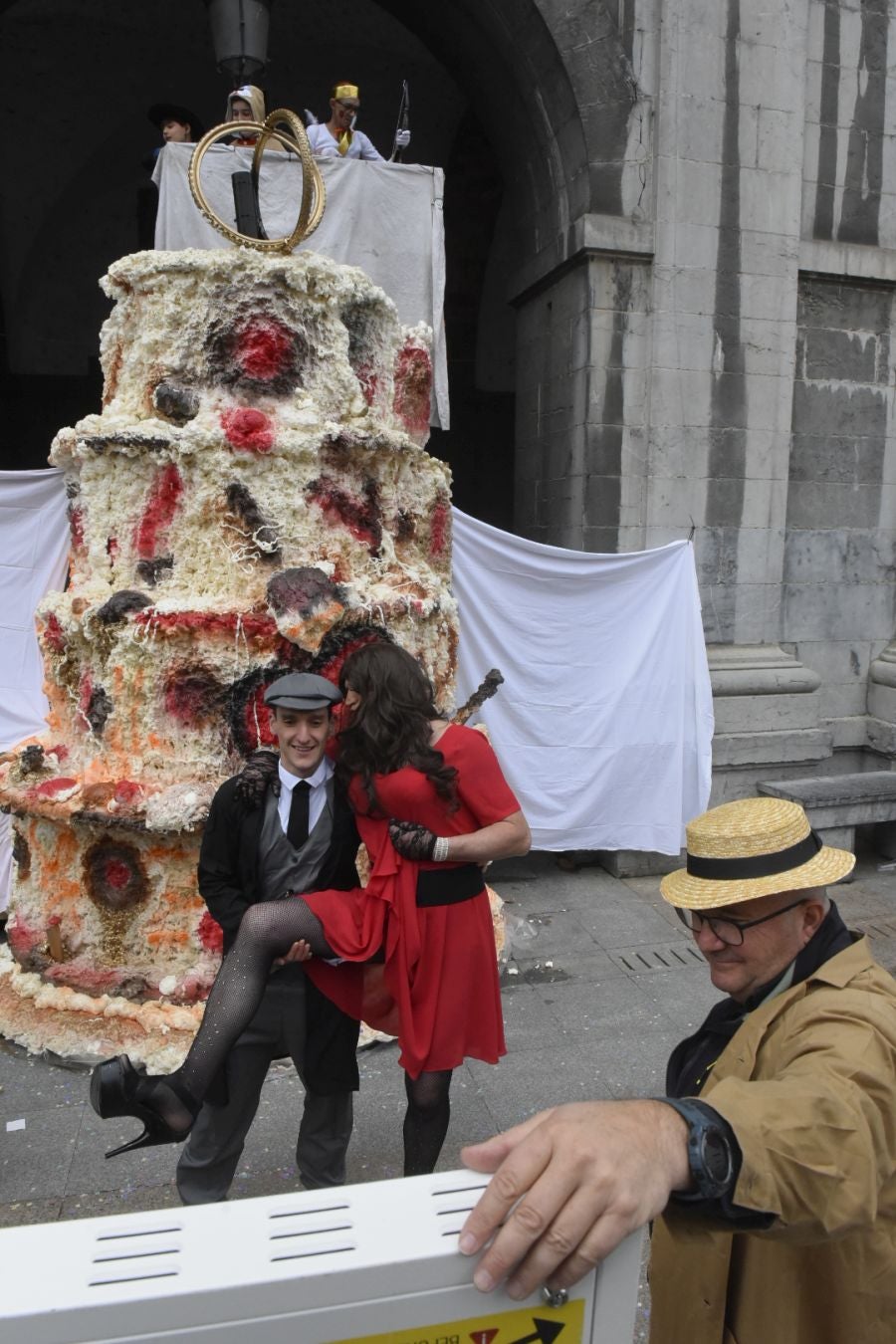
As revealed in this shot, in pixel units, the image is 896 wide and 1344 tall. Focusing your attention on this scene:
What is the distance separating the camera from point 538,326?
23.4 feet

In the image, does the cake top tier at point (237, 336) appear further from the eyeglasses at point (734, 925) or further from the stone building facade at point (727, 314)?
the eyeglasses at point (734, 925)

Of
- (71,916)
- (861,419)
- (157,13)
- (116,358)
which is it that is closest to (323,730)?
(71,916)

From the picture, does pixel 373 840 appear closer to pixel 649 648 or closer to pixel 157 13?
pixel 649 648

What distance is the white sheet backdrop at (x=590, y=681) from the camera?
5703mm

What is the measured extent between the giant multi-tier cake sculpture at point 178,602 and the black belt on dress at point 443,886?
157 cm

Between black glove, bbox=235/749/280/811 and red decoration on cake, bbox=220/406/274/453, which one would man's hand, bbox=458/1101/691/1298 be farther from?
red decoration on cake, bbox=220/406/274/453

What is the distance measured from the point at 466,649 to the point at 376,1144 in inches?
116

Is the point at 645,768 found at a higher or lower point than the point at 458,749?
lower

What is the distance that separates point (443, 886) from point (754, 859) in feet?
4.28

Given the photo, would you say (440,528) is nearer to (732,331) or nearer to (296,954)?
(296,954)

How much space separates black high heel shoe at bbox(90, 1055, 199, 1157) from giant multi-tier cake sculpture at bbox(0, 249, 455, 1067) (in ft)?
4.86

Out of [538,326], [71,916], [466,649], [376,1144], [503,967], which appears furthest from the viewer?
→ [538,326]

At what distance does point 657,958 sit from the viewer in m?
5.26

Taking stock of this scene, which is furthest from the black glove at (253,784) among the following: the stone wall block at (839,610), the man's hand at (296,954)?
the stone wall block at (839,610)
